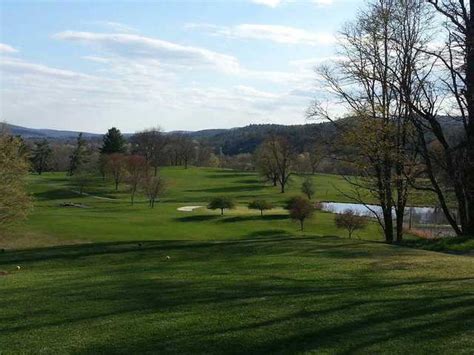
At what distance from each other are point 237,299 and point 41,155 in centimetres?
12566

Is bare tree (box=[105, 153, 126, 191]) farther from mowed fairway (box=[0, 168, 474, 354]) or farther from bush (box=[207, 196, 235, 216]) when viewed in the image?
mowed fairway (box=[0, 168, 474, 354])

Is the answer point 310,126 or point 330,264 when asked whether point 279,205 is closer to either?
point 310,126

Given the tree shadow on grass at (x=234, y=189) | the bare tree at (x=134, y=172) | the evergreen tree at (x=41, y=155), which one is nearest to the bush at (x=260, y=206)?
the bare tree at (x=134, y=172)

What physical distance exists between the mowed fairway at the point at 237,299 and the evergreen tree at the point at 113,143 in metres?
93.5

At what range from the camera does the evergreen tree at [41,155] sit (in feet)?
408

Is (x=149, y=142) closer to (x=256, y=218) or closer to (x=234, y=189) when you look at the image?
(x=234, y=189)

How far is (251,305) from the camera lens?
9.34m

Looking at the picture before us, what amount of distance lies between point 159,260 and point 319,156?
37.8 feet

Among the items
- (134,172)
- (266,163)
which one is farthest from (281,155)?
(134,172)

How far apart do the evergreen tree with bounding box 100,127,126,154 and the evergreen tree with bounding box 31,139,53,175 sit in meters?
19.0

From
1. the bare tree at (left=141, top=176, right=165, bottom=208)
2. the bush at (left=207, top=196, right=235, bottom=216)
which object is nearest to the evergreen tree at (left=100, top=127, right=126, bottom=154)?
the bare tree at (left=141, top=176, right=165, bottom=208)

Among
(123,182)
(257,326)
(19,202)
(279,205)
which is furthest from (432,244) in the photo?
(123,182)

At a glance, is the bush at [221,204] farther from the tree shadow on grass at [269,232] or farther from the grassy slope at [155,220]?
the tree shadow on grass at [269,232]

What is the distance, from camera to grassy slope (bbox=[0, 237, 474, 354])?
24.0 ft
